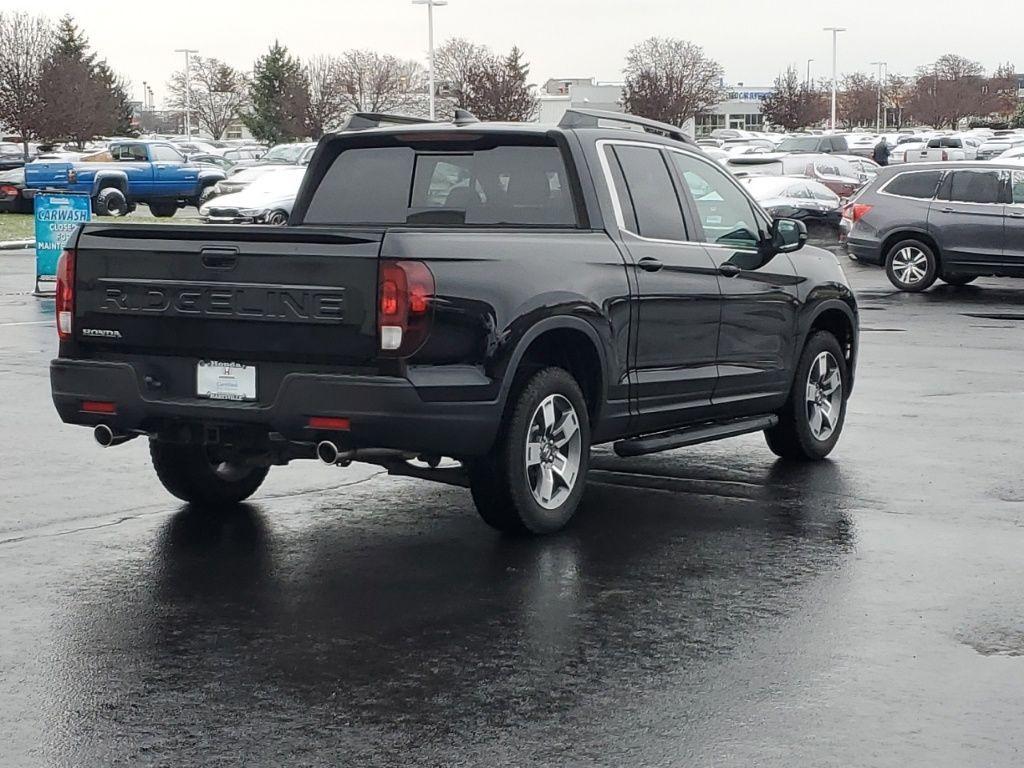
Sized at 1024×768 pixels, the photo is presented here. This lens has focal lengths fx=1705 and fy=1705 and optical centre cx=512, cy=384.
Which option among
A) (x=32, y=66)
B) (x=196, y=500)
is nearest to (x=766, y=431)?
(x=196, y=500)

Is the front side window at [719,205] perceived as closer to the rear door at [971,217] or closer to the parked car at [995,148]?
the rear door at [971,217]

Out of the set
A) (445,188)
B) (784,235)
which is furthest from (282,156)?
(445,188)

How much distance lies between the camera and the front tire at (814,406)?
9.83 m

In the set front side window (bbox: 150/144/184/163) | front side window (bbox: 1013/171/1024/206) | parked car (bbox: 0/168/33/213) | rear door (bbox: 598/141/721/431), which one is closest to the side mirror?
rear door (bbox: 598/141/721/431)

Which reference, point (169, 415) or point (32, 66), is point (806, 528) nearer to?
point (169, 415)

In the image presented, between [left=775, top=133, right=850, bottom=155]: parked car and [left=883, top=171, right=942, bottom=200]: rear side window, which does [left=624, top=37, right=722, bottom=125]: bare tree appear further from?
[left=883, top=171, right=942, bottom=200]: rear side window

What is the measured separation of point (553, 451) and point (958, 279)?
57.3 feet

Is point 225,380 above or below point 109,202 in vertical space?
below

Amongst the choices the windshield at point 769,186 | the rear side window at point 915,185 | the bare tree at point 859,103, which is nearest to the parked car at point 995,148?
the windshield at point 769,186

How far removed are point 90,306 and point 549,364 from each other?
2.07 metres

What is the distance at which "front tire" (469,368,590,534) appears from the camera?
742 cm

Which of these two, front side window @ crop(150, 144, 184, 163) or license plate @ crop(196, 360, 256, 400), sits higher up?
front side window @ crop(150, 144, 184, 163)

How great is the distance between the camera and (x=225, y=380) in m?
7.16

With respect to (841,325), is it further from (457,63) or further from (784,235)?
(457,63)
